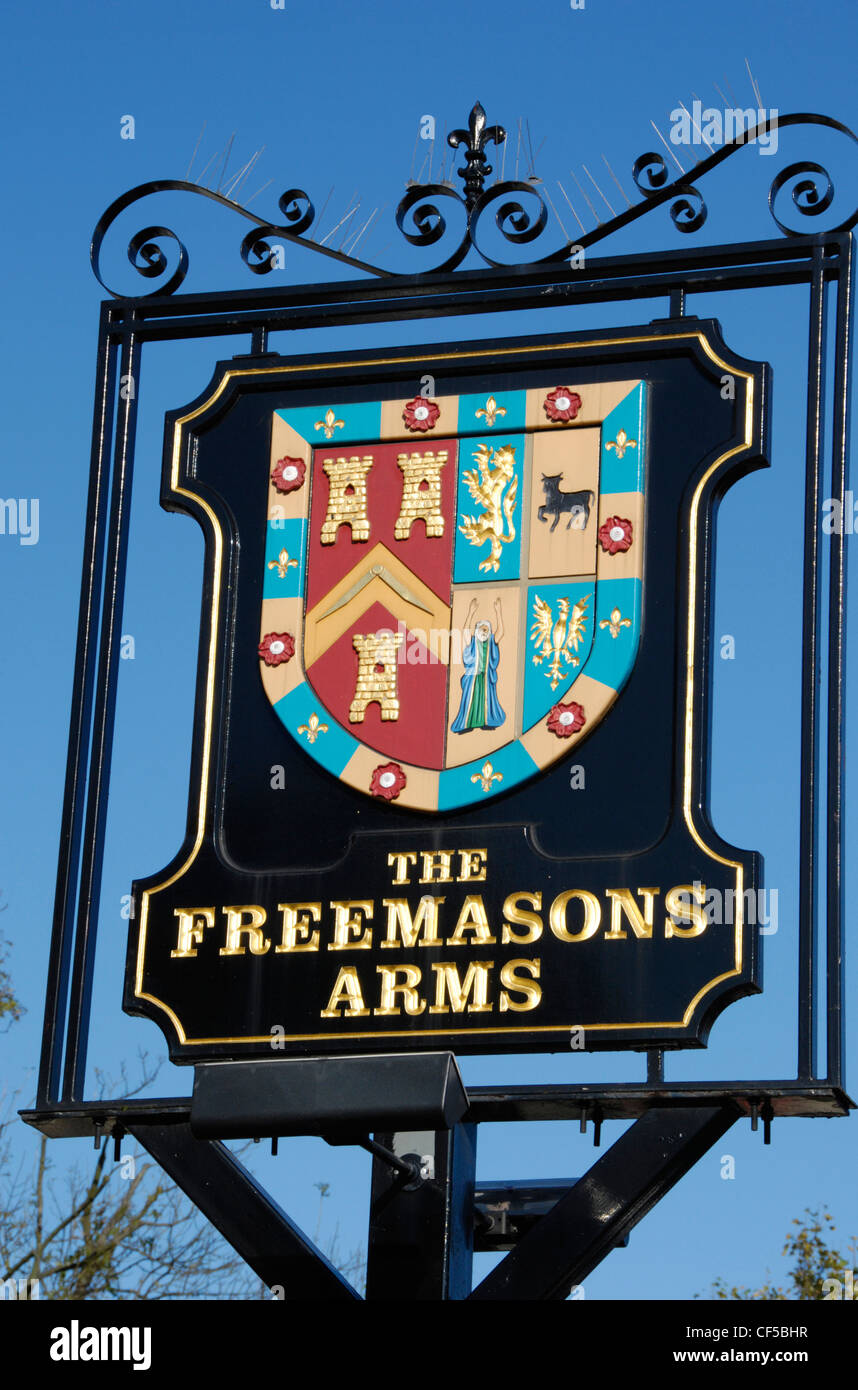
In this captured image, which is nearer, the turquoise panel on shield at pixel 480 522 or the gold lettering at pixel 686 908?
the gold lettering at pixel 686 908

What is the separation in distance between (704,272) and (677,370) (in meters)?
0.48

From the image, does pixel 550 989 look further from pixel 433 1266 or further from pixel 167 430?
pixel 167 430

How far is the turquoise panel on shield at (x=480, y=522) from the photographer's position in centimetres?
1009

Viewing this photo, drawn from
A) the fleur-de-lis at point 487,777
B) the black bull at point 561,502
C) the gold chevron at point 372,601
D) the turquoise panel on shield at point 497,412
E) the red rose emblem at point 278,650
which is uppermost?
the turquoise panel on shield at point 497,412

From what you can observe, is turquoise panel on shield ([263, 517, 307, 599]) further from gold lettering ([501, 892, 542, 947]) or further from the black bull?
gold lettering ([501, 892, 542, 947])

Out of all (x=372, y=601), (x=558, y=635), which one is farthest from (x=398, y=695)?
(x=558, y=635)

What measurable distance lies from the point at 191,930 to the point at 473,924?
1034 mm

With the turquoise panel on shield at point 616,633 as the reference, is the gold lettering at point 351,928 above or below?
below

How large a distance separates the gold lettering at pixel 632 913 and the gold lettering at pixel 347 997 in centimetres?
87

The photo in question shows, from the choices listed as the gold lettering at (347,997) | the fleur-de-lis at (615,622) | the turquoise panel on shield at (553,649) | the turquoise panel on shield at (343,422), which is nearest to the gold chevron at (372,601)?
the turquoise panel on shield at (553,649)

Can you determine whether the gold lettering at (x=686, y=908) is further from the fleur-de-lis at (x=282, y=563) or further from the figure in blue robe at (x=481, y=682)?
the fleur-de-lis at (x=282, y=563)

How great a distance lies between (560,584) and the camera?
998 cm

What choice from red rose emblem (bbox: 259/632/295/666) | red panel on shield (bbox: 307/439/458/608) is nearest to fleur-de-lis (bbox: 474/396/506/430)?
red panel on shield (bbox: 307/439/458/608)
